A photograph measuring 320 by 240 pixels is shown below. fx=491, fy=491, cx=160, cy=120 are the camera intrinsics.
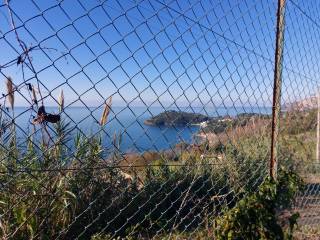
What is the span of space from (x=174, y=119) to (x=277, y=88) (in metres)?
1.32

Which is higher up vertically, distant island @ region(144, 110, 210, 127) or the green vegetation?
distant island @ region(144, 110, 210, 127)

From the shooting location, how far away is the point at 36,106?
2217 mm

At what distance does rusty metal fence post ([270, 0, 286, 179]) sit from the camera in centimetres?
391

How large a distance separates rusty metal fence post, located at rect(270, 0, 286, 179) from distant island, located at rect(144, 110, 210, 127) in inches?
36.2

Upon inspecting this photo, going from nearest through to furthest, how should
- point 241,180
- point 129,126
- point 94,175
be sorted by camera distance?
1. point 129,126
2. point 241,180
3. point 94,175

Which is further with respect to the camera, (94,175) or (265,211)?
(94,175)

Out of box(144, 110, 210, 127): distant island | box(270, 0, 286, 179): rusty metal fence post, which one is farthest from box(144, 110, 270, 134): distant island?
box(270, 0, 286, 179): rusty metal fence post

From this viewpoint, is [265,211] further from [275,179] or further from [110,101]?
[110,101]

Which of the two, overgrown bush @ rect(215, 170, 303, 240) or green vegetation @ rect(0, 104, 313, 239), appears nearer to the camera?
green vegetation @ rect(0, 104, 313, 239)

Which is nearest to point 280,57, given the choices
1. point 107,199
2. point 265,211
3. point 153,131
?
point 265,211

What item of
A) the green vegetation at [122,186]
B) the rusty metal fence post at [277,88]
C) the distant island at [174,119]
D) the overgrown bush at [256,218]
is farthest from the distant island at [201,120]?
the overgrown bush at [256,218]

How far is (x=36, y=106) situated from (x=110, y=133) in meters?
0.66

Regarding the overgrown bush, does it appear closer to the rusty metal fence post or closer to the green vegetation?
the green vegetation

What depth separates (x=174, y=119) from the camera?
9.83 ft
